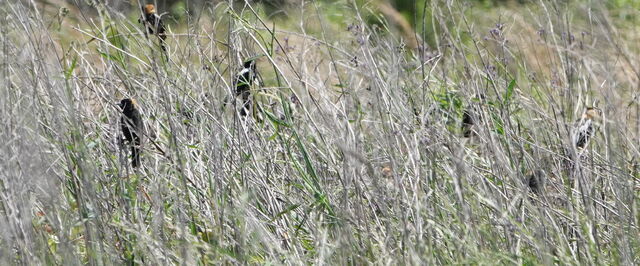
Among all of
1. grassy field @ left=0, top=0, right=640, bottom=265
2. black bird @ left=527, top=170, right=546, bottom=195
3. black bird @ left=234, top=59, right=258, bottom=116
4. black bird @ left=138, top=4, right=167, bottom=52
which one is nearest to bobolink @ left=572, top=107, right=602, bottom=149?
grassy field @ left=0, top=0, right=640, bottom=265

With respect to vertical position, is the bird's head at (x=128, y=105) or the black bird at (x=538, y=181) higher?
the bird's head at (x=128, y=105)

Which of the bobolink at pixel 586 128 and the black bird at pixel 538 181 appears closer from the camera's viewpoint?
the black bird at pixel 538 181

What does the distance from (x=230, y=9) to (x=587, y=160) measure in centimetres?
102

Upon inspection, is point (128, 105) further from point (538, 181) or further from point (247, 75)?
point (538, 181)

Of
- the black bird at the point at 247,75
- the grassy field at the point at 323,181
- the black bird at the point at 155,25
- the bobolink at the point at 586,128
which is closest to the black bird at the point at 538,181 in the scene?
the grassy field at the point at 323,181

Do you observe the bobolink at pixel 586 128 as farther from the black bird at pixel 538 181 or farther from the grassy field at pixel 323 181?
the black bird at pixel 538 181

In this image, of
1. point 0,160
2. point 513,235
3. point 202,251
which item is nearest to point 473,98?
point 513,235

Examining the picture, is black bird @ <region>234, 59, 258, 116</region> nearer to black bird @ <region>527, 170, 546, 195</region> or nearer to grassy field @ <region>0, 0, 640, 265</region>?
grassy field @ <region>0, 0, 640, 265</region>

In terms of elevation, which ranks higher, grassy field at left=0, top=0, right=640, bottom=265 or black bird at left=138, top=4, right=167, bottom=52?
black bird at left=138, top=4, right=167, bottom=52

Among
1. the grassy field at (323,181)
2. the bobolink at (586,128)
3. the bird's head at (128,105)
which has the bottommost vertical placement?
the bobolink at (586,128)

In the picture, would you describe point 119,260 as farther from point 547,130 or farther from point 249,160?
point 547,130

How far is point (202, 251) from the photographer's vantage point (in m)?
1.89

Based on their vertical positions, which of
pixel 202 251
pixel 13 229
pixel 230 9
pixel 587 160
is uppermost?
pixel 230 9

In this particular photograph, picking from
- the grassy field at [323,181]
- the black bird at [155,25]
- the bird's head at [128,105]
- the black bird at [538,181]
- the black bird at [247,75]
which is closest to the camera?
the grassy field at [323,181]
